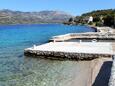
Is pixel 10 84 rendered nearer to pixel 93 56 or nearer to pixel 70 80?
pixel 70 80

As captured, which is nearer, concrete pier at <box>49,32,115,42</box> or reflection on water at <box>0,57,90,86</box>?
reflection on water at <box>0,57,90,86</box>

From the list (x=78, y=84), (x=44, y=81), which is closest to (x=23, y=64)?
(x=44, y=81)

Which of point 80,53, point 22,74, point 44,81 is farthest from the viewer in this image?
point 80,53

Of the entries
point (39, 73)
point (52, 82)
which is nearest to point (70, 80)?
point (52, 82)

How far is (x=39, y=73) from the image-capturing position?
73.7 ft

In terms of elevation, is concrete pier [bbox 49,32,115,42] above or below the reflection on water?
below

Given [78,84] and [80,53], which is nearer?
[78,84]

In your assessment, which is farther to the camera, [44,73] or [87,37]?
[87,37]

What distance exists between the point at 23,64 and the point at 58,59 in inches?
135

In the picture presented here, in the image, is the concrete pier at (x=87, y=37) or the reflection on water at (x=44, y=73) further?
the concrete pier at (x=87, y=37)

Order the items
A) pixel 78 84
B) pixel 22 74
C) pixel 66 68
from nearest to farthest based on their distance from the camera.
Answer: pixel 78 84 < pixel 22 74 < pixel 66 68

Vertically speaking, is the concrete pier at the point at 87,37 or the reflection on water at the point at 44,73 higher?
the reflection on water at the point at 44,73

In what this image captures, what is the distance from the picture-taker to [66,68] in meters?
24.2

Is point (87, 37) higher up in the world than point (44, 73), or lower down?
lower down
